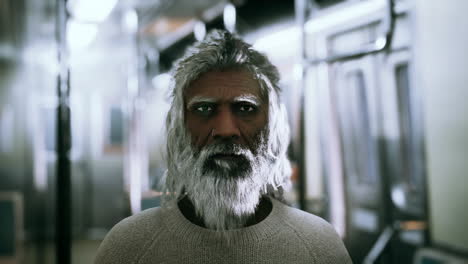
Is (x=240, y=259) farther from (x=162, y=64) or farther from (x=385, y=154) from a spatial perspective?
(x=162, y=64)

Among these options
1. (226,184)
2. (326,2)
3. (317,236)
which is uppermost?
(326,2)

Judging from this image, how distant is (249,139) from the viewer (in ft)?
2.80

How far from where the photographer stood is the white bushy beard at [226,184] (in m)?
0.85

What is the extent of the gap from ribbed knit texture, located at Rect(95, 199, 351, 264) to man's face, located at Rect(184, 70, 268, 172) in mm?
174

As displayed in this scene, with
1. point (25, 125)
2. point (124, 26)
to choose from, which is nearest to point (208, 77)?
point (25, 125)

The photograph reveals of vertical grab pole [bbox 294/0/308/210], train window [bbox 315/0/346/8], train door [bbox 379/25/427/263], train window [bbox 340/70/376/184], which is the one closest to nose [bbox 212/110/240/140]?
vertical grab pole [bbox 294/0/308/210]

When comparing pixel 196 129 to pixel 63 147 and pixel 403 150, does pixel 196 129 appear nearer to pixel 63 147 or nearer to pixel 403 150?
pixel 63 147

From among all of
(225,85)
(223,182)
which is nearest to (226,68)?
(225,85)

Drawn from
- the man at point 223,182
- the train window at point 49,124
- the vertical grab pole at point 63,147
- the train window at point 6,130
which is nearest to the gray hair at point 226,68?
Answer: the man at point 223,182

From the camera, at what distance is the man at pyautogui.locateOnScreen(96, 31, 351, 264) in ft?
2.76

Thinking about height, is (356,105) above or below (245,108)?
above

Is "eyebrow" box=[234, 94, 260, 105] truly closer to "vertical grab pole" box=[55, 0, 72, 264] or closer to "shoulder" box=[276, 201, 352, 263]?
"shoulder" box=[276, 201, 352, 263]

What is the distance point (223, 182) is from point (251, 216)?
0.39ft

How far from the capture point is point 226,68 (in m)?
0.87
